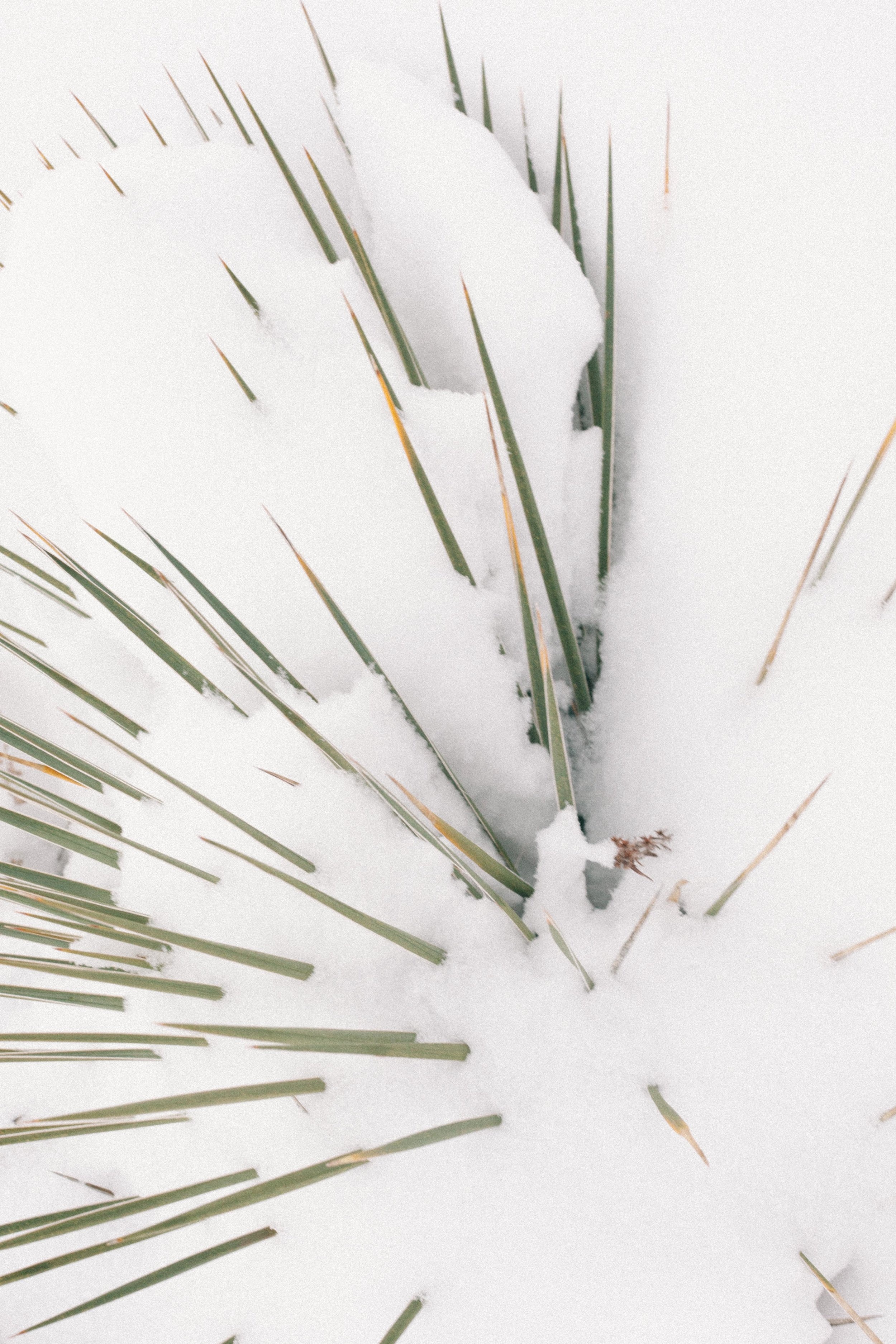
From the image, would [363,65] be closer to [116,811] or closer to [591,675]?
[591,675]

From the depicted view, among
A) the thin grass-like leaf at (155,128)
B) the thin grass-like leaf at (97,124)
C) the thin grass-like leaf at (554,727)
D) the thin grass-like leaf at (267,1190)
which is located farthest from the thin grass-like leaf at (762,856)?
the thin grass-like leaf at (97,124)

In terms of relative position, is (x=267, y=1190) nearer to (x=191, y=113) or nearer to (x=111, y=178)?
(x=111, y=178)

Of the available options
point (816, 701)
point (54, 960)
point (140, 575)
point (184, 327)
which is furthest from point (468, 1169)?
point (184, 327)

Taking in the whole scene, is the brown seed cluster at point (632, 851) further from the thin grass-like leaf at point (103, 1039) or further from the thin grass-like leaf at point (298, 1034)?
the thin grass-like leaf at point (103, 1039)

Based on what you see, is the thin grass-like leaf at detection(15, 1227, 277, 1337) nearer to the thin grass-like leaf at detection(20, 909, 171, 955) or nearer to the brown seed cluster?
the thin grass-like leaf at detection(20, 909, 171, 955)

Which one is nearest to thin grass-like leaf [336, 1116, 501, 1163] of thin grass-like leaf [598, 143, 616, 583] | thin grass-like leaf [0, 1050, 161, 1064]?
thin grass-like leaf [0, 1050, 161, 1064]

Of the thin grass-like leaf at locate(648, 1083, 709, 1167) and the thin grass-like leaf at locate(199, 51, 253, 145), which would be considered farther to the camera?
the thin grass-like leaf at locate(199, 51, 253, 145)

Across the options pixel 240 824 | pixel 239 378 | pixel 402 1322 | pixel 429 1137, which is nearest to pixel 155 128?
pixel 239 378
